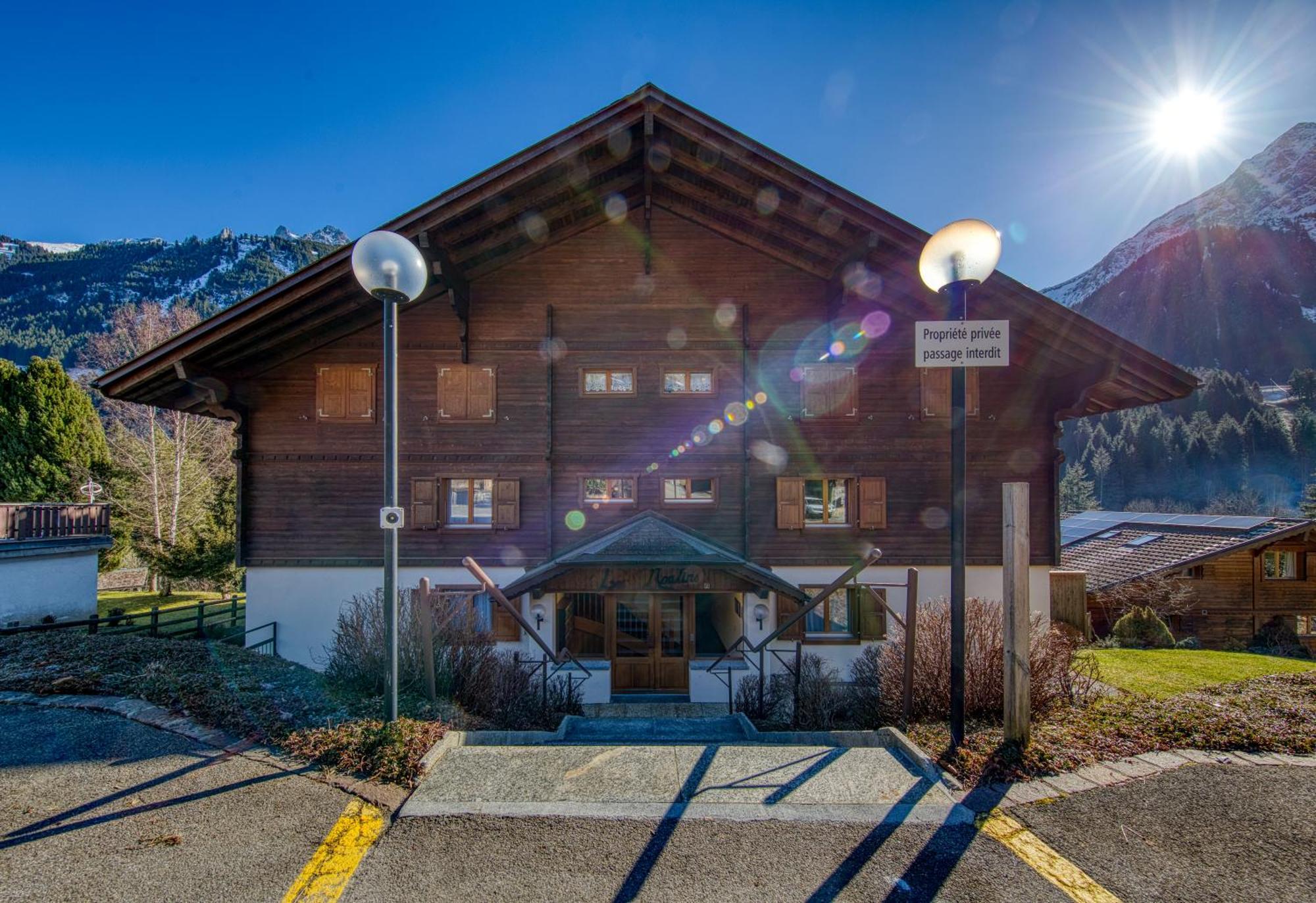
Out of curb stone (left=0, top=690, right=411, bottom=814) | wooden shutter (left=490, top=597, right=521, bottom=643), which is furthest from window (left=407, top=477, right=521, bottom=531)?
curb stone (left=0, top=690, right=411, bottom=814)

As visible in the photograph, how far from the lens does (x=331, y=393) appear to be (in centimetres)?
1184

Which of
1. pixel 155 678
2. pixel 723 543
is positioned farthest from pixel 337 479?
pixel 723 543

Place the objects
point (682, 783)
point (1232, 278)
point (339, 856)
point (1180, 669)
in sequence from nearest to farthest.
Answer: point (339, 856) < point (682, 783) < point (1180, 669) < point (1232, 278)

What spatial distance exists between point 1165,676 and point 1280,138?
273396 mm

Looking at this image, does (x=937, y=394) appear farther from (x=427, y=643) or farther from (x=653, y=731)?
(x=427, y=643)

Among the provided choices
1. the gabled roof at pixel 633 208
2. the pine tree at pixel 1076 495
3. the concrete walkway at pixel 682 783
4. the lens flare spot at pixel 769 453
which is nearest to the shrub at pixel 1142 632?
the gabled roof at pixel 633 208

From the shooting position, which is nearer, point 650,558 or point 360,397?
point 650,558

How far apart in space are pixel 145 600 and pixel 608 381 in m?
21.4

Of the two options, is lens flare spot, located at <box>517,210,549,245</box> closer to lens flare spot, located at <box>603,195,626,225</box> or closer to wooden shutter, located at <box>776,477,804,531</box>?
lens flare spot, located at <box>603,195,626,225</box>

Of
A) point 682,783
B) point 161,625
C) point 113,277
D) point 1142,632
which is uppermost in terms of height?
point 113,277

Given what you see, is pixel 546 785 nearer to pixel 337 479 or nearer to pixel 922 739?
pixel 922 739

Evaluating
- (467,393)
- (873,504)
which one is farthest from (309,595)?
(873,504)

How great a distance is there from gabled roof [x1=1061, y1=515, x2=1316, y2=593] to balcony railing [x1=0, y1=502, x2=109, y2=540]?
33.0m

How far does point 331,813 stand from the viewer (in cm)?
349
